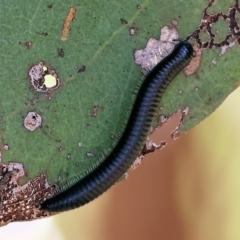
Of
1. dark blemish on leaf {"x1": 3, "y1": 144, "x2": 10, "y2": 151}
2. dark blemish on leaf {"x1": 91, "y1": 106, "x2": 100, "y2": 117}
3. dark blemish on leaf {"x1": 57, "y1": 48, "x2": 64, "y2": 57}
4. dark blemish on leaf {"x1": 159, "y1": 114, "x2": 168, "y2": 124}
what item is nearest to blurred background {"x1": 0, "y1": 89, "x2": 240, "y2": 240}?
dark blemish on leaf {"x1": 159, "y1": 114, "x2": 168, "y2": 124}

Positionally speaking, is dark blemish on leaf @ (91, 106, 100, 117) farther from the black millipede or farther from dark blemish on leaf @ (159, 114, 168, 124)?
dark blemish on leaf @ (159, 114, 168, 124)

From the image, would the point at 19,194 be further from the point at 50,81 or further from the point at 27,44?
the point at 27,44

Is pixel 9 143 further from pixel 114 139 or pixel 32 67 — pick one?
pixel 114 139

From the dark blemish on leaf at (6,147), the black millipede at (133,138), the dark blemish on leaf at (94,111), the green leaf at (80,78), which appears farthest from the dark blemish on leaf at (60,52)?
the dark blemish on leaf at (6,147)

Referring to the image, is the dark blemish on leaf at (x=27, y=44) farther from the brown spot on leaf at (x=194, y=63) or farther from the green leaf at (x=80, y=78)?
the brown spot on leaf at (x=194, y=63)

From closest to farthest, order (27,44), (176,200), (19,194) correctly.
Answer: (27,44), (19,194), (176,200)

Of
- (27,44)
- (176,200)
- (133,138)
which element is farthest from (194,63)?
(176,200)
